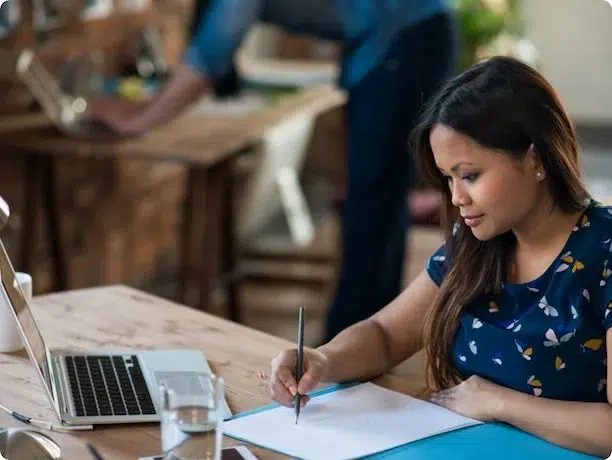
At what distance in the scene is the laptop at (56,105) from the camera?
3066 millimetres

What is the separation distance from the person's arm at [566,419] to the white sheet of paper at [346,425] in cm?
6

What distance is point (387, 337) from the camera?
5.27ft

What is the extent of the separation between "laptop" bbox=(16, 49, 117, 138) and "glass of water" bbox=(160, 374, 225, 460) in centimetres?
202

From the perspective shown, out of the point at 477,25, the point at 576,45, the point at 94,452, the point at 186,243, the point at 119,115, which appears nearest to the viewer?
the point at 94,452

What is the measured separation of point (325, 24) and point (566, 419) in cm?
171

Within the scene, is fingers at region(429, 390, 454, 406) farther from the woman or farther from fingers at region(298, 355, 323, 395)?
fingers at region(298, 355, 323, 395)

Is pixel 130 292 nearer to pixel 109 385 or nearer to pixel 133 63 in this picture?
pixel 109 385

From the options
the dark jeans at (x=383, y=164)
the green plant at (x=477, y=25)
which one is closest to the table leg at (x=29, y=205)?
the dark jeans at (x=383, y=164)

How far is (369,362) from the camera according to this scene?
1536mm

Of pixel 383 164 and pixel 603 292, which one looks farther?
pixel 383 164

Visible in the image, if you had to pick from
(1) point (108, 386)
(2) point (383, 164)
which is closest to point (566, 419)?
(1) point (108, 386)

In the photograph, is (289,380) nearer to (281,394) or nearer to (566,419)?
(281,394)

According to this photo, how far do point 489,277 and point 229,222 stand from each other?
2.28m

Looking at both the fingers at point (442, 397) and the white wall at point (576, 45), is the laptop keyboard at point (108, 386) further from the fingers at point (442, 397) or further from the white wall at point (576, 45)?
the white wall at point (576, 45)
